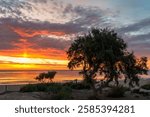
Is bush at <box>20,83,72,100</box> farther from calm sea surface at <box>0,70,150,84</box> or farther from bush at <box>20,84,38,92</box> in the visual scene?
calm sea surface at <box>0,70,150,84</box>

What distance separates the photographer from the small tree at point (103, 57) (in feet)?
103

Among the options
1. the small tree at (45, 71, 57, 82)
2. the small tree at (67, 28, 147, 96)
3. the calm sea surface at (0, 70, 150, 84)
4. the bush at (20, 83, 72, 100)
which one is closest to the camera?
the bush at (20, 83, 72, 100)

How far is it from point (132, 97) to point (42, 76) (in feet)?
30.3

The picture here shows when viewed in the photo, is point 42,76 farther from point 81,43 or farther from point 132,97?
point 132,97

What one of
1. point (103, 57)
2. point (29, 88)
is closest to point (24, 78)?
point (29, 88)

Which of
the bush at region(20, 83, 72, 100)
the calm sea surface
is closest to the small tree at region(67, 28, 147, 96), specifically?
the bush at region(20, 83, 72, 100)

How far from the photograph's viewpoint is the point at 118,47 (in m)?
32.0

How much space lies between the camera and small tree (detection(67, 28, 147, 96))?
103 feet

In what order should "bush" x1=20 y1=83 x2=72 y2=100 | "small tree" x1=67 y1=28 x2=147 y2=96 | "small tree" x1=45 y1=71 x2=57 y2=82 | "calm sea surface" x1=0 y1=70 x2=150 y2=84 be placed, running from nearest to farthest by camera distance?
"bush" x1=20 y1=83 x2=72 y2=100, "small tree" x1=67 y1=28 x2=147 y2=96, "small tree" x1=45 y1=71 x2=57 y2=82, "calm sea surface" x1=0 y1=70 x2=150 y2=84

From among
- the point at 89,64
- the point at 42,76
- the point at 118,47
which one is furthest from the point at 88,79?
the point at 42,76

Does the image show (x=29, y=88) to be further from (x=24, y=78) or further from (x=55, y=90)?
(x=24, y=78)

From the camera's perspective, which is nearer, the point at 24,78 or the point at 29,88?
the point at 29,88

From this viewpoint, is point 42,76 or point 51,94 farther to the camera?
point 42,76

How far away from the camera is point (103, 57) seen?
31.0 m
